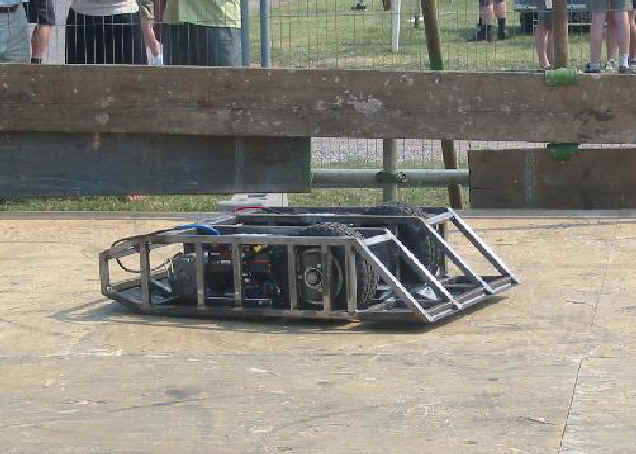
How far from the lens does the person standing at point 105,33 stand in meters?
11.8

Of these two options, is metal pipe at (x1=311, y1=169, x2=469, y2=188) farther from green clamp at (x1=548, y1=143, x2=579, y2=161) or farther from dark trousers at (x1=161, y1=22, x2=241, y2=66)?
dark trousers at (x1=161, y1=22, x2=241, y2=66)

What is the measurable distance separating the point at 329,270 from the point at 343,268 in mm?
97

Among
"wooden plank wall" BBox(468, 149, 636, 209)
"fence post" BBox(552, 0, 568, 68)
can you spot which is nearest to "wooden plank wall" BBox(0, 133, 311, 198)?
"wooden plank wall" BBox(468, 149, 636, 209)

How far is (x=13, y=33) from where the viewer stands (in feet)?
38.0

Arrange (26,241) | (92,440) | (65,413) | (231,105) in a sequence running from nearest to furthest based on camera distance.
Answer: (92,440)
(65,413)
(26,241)
(231,105)

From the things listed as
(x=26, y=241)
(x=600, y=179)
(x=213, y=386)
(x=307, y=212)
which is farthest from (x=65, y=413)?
(x=600, y=179)

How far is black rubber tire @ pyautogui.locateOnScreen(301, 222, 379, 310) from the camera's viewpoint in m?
7.00

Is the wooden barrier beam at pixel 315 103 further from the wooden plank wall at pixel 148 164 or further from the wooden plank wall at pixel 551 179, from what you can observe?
the wooden plank wall at pixel 551 179

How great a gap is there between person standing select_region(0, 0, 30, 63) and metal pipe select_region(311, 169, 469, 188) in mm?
2628

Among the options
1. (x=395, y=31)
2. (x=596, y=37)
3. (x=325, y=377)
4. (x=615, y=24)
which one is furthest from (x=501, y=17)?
(x=325, y=377)

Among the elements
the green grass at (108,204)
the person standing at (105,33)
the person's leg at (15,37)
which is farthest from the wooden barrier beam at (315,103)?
the person standing at (105,33)

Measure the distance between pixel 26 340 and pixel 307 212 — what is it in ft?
6.11

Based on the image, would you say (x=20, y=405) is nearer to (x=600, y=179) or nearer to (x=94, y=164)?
(x=94, y=164)

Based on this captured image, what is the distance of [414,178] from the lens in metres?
10.8
